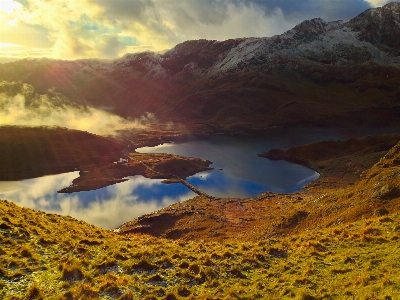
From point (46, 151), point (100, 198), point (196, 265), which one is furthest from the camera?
point (46, 151)

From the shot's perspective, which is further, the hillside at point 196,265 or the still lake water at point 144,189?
the still lake water at point 144,189

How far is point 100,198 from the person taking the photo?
82.8 meters

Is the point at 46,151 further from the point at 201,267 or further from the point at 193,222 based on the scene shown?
the point at 201,267

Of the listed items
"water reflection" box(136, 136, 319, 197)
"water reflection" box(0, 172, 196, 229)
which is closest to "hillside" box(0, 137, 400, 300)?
"water reflection" box(0, 172, 196, 229)

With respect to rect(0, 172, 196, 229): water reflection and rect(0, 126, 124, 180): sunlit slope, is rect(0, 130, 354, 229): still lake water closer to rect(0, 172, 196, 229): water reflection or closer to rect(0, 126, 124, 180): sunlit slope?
rect(0, 172, 196, 229): water reflection

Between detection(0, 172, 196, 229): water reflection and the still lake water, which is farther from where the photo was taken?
the still lake water

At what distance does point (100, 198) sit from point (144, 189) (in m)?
13.1

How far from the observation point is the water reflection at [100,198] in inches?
2749

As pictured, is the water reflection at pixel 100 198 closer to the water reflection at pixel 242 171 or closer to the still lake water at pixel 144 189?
the still lake water at pixel 144 189

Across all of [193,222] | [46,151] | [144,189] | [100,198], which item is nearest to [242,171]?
[144,189]

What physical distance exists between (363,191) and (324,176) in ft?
198

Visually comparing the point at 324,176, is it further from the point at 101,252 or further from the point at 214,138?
the point at 214,138

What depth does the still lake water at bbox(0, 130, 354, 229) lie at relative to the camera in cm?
7269

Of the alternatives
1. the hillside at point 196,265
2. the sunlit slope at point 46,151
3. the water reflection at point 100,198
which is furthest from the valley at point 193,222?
the sunlit slope at point 46,151
